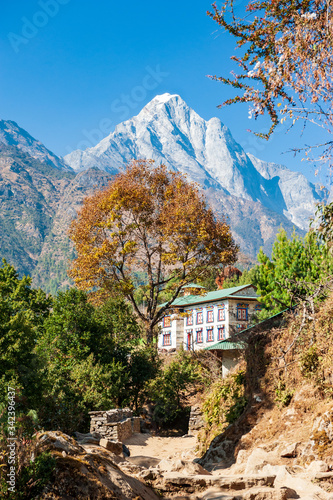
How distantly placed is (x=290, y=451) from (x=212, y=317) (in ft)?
134

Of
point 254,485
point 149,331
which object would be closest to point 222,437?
point 254,485

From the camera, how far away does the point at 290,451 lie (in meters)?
8.59

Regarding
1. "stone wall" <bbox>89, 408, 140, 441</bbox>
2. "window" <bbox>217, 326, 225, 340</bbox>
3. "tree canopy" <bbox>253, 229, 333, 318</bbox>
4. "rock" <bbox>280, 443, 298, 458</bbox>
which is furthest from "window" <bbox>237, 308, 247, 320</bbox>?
"rock" <bbox>280, 443, 298, 458</bbox>

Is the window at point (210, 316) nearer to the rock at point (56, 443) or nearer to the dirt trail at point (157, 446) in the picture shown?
the dirt trail at point (157, 446)

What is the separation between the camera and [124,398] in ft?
72.8

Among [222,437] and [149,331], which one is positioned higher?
[149,331]

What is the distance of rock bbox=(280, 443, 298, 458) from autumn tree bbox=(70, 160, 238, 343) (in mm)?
14016

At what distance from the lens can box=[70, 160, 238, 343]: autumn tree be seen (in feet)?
73.3

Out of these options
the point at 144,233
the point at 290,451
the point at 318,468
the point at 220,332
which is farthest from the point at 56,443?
the point at 220,332

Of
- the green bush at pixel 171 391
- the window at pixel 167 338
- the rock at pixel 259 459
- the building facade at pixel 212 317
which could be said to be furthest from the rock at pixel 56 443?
the window at pixel 167 338

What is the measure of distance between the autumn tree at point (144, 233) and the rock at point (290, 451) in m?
14.0

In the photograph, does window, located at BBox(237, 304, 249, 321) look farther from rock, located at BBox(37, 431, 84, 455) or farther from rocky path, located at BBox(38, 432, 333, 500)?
rock, located at BBox(37, 431, 84, 455)

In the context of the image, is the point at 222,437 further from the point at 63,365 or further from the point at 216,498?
the point at 63,365

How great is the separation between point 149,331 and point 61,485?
61.9ft
